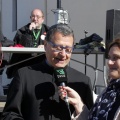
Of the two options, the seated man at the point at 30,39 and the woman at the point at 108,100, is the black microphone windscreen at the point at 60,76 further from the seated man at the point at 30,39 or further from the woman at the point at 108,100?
the seated man at the point at 30,39

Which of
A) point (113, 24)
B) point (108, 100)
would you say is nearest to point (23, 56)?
point (113, 24)

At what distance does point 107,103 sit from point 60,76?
382 mm

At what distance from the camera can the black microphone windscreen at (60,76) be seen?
236 cm

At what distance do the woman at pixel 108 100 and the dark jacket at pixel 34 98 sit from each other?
0.14m

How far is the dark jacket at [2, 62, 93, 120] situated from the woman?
136 mm

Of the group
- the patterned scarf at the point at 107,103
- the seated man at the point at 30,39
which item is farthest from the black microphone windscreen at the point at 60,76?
the seated man at the point at 30,39

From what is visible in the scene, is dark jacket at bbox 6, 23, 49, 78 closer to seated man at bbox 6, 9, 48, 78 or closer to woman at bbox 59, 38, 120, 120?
seated man at bbox 6, 9, 48, 78

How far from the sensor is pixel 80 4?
877 centimetres

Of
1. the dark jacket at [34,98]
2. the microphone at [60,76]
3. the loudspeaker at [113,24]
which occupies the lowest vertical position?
the dark jacket at [34,98]

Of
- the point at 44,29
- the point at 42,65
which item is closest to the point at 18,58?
the point at 44,29

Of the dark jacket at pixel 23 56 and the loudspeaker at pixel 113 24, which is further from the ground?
the loudspeaker at pixel 113 24

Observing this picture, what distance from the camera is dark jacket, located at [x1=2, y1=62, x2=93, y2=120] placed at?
2.36 metres

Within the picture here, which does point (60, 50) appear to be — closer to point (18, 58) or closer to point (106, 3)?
point (18, 58)

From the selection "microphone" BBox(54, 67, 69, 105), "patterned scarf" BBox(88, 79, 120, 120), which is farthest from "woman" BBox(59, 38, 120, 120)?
"microphone" BBox(54, 67, 69, 105)
